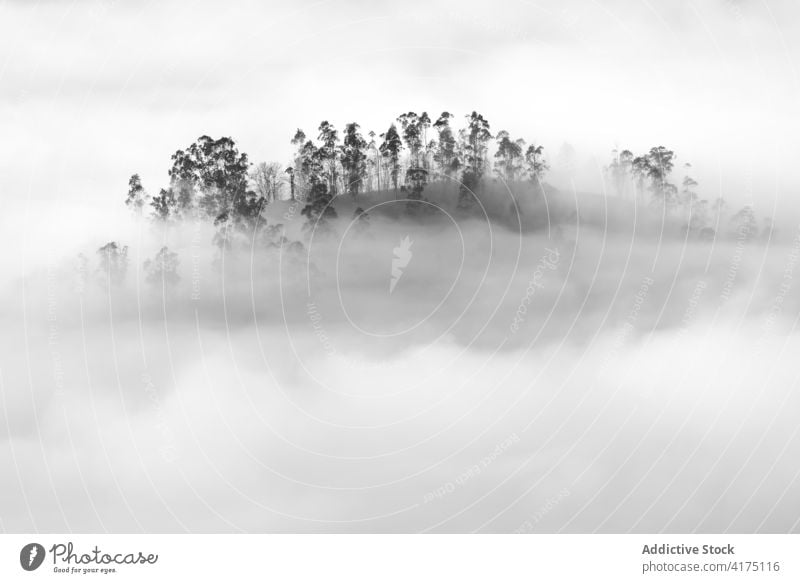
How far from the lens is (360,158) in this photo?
75.4 m

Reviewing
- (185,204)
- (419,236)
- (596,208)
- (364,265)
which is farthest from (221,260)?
(596,208)

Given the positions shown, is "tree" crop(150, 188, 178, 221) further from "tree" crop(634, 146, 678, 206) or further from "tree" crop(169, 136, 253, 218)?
"tree" crop(634, 146, 678, 206)

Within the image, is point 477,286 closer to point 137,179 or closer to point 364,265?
point 364,265
